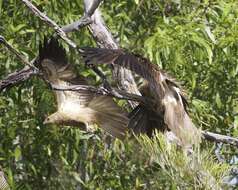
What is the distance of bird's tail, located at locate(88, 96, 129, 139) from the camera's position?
288cm

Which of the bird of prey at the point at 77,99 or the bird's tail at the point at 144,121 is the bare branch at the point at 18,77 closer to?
the bird of prey at the point at 77,99

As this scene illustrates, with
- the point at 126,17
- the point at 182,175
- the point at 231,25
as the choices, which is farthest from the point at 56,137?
the point at 182,175

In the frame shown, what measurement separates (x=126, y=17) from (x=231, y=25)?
41cm

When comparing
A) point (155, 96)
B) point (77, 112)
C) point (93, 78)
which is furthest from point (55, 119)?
point (93, 78)

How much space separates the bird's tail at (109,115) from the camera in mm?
2885

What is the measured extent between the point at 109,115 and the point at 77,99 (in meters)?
0.13

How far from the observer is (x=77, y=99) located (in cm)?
293

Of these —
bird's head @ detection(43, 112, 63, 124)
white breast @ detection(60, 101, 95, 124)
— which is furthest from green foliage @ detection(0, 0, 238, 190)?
bird's head @ detection(43, 112, 63, 124)

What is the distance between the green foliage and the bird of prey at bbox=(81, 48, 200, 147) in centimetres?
15

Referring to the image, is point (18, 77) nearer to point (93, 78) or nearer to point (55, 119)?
point (55, 119)

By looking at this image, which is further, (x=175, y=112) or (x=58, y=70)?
(x=58, y=70)

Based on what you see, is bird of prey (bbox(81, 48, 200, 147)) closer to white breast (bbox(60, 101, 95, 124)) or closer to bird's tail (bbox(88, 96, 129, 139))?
bird's tail (bbox(88, 96, 129, 139))

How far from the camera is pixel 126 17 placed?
3.29m

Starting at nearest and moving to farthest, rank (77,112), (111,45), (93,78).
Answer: (111,45) < (77,112) < (93,78)
